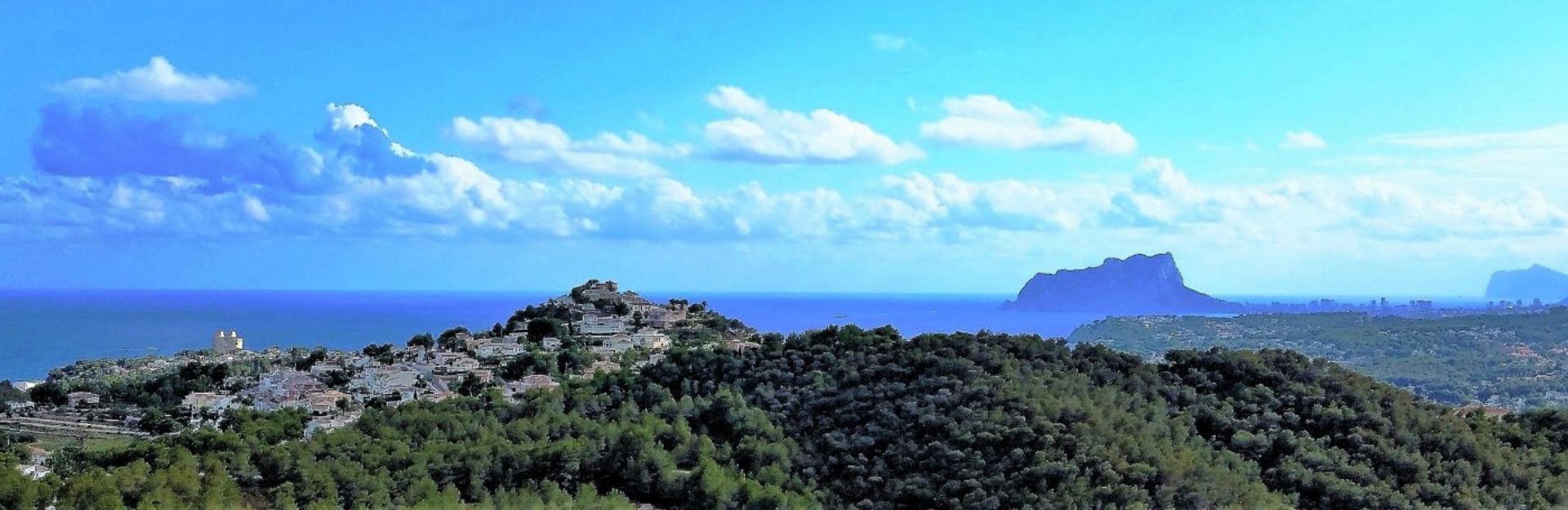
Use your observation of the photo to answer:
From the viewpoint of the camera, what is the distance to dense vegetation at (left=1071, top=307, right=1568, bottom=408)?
41.8 metres

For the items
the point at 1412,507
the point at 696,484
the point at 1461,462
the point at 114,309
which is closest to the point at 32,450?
the point at 696,484

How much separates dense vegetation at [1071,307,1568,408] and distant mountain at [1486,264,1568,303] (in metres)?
103

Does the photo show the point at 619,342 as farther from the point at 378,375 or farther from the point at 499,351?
the point at 378,375

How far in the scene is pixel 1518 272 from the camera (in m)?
174

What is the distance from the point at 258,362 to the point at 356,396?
33.2 ft

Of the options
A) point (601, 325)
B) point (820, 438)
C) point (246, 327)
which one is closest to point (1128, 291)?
point (246, 327)

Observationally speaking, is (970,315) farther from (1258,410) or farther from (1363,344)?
(1258,410)

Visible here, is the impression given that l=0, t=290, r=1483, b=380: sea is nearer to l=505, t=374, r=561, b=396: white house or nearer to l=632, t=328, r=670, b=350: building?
l=632, t=328, r=670, b=350: building

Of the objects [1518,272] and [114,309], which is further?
[1518,272]

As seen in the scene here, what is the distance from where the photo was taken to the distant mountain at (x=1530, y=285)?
516 ft

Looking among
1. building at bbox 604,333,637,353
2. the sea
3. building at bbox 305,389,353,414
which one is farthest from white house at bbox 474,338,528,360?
the sea

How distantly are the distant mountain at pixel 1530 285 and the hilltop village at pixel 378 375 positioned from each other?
6053 inches

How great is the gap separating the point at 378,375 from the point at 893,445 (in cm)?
1184

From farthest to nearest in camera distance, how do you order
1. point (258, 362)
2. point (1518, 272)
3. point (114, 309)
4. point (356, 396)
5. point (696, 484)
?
point (1518, 272)
point (114, 309)
point (258, 362)
point (356, 396)
point (696, 484)
